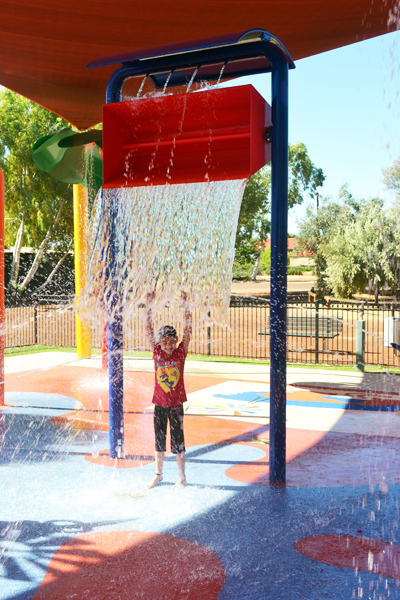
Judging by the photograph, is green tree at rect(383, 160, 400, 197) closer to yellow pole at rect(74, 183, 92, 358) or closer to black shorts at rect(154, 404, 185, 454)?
yellow pole at rect(74, 183, 92, 358)

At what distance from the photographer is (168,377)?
404 cm

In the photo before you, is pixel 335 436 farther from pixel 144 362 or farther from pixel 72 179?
pixel 72 179

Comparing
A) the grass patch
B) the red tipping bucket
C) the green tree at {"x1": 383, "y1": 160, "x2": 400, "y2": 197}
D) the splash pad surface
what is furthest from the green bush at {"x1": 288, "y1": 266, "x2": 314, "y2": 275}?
A: the red tipping bucket

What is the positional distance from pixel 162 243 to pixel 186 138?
6.89m

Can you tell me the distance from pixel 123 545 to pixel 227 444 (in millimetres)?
2310

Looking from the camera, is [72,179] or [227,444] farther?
[72,179]

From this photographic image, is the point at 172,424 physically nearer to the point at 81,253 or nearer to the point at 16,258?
the point at 81,253

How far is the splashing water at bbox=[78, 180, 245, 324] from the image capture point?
5.47 m

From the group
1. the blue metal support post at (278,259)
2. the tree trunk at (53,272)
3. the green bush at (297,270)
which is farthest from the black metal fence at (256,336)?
the green bush at (297,270)

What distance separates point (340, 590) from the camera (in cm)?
275

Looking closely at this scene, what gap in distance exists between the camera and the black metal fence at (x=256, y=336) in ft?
42.7

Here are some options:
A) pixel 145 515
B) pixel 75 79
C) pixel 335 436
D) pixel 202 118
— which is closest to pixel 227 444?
pixel 335 436

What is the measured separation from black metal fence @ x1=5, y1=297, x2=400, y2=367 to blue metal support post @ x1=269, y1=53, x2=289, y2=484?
7.06 meters

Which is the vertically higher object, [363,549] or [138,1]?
[138,1]
